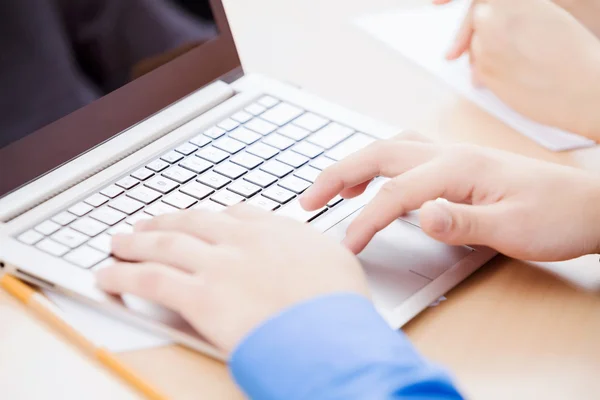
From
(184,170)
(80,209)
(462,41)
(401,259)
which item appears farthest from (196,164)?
(462,41)

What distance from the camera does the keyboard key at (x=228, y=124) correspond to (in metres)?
0.74

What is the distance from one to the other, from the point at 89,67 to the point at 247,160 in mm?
172

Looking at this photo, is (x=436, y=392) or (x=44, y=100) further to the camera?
(x=44, y=100)

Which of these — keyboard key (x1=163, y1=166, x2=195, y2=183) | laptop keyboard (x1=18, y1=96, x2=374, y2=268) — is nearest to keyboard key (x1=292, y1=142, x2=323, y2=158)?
laptop keyboard (x1=18, y1=96, x2=374, y2=268)

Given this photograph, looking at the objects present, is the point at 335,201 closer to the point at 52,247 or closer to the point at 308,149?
the point at 308,149

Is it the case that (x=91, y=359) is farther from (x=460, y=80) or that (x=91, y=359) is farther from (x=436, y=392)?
(x=460, y=80)

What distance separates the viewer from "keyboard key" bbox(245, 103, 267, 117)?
0.76 meters

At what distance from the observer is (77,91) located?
673 millimetres

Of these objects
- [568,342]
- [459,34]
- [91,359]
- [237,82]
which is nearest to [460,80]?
[459,34]

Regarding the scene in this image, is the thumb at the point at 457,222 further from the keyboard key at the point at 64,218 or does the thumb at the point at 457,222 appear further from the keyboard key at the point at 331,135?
→ the keyboard key at the point at 64,218

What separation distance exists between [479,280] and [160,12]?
1.34 ft

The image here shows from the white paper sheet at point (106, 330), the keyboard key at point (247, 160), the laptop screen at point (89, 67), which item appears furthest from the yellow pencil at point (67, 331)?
the keyboard key at point (247, 160)

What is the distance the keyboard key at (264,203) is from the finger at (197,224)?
65 mm

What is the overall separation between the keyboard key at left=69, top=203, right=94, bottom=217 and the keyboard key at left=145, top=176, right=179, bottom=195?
6cm
